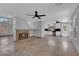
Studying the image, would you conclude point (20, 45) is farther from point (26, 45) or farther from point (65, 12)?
point (65, 12)

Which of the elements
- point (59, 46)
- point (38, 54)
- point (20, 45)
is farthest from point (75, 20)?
point (20, 45)

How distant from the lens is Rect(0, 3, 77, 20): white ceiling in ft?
8.11

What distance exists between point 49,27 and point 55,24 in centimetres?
18

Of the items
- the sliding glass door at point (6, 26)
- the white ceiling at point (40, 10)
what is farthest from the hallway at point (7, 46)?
the white ceiling at point (40, 10)

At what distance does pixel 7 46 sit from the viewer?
278 centimetres

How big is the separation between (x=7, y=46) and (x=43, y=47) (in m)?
0.95

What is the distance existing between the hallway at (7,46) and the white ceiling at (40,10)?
23.0 inches

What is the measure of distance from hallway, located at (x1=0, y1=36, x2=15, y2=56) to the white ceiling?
58 centimetres

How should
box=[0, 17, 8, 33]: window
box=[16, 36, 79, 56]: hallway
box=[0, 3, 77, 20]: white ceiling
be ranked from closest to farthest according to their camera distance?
1. box=[0, 3, 77, 20]: white ceiling
2. box=[0, 17, 8, 33]: window
3. box=[16, 36, 79, 56]: hallway

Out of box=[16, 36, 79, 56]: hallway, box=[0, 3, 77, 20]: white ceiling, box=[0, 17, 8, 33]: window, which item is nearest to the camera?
→ box=[0, 3, 77, 20]: white ceiling

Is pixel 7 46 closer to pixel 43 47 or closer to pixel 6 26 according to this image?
pixel 6 26

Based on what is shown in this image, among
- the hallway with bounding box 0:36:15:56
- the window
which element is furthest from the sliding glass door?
the hallway with bounding box 0:36:15:56

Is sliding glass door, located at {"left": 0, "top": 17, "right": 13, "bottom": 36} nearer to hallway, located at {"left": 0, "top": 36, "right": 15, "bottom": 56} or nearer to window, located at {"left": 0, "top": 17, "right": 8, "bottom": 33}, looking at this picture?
window, located at {"left": 0, "top": 17, "right": 8, "bottom": 33}

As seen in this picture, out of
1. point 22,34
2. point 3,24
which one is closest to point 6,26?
point 3,24
